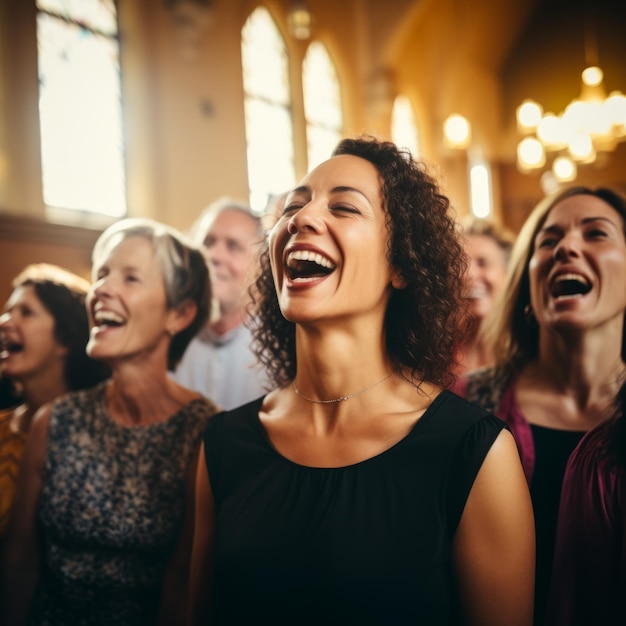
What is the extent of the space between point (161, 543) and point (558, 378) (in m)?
1.34

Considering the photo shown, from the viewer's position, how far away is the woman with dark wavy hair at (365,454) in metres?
1.48

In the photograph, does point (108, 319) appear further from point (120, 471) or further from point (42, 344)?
point (42, 344)

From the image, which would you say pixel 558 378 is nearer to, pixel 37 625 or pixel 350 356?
pixel 350 356

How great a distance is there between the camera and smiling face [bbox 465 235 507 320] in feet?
12.6

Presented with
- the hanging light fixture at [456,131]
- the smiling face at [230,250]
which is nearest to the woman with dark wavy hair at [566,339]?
the smiling face at [230,250]

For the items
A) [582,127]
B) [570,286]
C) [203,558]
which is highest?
[582,127]

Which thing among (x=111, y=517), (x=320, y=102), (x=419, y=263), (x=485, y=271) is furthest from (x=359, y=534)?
(x=320, y=102)

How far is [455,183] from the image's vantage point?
1361 centimetres

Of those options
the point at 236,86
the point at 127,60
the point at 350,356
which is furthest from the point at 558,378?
the point at 236,86

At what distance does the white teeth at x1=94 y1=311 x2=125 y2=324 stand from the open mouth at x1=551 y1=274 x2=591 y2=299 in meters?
1.39

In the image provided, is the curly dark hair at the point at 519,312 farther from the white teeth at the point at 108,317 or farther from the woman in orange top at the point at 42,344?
the woman in orange top at the point at 42,344

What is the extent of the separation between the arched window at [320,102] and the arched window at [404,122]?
4.18ft

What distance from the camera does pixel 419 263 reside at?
5.78 ft

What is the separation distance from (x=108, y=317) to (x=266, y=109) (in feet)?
23.9
